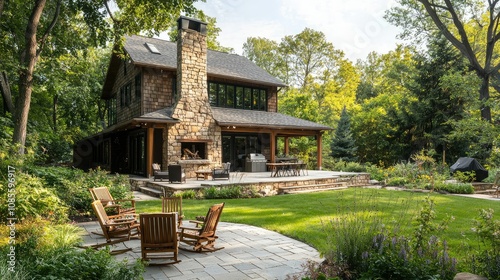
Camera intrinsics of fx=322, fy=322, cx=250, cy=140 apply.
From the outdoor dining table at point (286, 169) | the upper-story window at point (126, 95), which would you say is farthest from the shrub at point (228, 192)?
the upper-story window at point (126, 95)

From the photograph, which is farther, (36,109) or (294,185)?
(36,109)

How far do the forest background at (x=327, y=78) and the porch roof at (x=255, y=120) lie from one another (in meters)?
5.27

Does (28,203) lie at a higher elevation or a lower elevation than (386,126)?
lower

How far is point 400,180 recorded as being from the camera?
15062mm

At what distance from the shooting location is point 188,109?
16125mm

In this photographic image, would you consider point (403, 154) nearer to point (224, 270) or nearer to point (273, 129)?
point (273, 129)

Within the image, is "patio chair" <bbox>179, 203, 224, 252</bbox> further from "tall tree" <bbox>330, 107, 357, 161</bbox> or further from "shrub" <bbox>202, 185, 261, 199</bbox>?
"tall tree" <bbox>330, 107, 357, 161</bbox>

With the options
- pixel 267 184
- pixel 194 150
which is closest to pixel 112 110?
pixel 194 150

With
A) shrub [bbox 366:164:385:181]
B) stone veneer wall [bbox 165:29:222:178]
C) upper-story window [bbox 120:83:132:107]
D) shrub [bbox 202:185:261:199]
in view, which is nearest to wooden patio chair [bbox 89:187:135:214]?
shrub [bbox 202:185:261:199]

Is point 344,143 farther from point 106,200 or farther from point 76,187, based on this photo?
point 106,200

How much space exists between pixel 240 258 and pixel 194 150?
12222 millimetres

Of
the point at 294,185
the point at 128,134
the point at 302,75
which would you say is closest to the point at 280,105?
the point at 302,75

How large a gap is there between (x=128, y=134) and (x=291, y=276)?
17.2 meters

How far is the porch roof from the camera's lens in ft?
56.0
